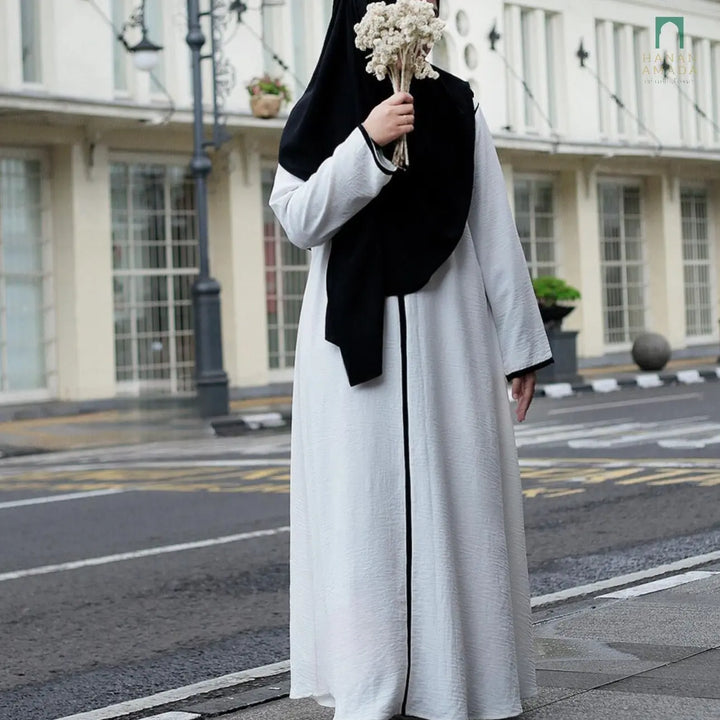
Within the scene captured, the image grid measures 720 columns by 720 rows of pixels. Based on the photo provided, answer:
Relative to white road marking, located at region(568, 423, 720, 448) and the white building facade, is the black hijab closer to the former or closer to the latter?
white road marking, located at region(568, 423, 720, 448)

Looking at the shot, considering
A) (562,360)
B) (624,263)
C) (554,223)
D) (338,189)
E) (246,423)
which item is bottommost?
(246,423)

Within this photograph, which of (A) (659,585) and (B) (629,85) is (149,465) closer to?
(A) (659,585)

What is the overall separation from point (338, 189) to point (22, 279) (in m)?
20.2

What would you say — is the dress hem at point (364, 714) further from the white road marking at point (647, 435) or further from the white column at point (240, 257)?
the white column at point (240, 257)

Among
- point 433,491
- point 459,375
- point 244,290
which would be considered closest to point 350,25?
point 459,375

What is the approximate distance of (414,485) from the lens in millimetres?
3959

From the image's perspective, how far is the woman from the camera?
3.91 m

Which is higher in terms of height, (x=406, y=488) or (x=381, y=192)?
(x=381, y=192)

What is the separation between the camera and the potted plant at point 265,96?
2441 centimetres

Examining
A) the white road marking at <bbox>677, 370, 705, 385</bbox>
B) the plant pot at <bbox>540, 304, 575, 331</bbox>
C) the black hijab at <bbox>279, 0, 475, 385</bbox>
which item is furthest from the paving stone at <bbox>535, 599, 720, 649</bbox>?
the white road marking at <bbox>677, 370, 705, 385</bbox>

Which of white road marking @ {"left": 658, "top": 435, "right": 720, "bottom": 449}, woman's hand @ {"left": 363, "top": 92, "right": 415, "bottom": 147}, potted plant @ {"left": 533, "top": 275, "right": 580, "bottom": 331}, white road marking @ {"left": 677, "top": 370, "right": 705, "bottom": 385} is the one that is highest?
potted plant @ {"left": 533, "top": 275, "right": 580, "bottom": 331}

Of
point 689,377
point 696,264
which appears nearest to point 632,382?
point 689,377

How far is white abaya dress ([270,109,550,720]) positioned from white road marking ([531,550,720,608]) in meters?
2.52

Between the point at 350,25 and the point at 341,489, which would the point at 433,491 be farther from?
the point at 350,25
